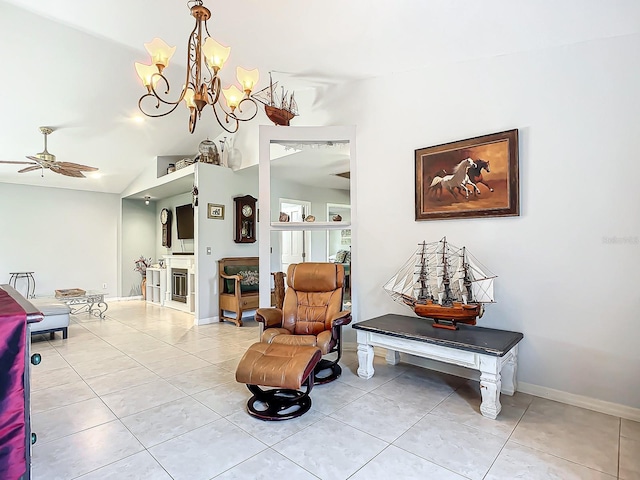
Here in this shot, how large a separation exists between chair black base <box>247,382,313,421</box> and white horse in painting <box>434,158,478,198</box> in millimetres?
2186

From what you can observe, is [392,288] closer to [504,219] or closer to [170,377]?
[504,219]

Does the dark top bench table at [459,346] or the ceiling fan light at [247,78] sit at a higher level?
the ceiling fan light at [247,78]

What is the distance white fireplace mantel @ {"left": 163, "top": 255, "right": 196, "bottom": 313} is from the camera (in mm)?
6404

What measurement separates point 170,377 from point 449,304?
2.62m

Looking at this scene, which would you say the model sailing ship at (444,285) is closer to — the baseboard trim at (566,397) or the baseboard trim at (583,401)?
the baseboard trim at (566,397)

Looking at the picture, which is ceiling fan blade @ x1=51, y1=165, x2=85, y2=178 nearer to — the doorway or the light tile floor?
the light tile floor

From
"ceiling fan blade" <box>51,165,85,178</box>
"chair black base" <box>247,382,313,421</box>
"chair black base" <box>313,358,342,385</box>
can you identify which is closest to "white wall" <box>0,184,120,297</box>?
"ceiling fan blade" <box>51,165,85,178</box>

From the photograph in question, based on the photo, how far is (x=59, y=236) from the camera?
7379mm

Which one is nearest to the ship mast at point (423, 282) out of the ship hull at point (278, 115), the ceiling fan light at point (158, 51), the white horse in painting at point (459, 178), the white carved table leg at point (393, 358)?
the white horse in painting at point (459, 178)

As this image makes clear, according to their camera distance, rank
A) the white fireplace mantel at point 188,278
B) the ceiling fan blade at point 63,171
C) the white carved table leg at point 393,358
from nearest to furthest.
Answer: the white carved table leg at point 393,358 → the ceiling fan blade at point 63,171 → the white fireplace mantel at point 188,278

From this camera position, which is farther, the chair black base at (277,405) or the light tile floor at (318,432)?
the chair black base at (277,405)

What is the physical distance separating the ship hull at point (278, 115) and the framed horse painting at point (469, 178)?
1.59m

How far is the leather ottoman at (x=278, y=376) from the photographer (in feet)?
7.78

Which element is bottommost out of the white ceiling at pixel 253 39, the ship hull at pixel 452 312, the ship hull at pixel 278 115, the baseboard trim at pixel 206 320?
the baseboard trim at pixel 206 320
